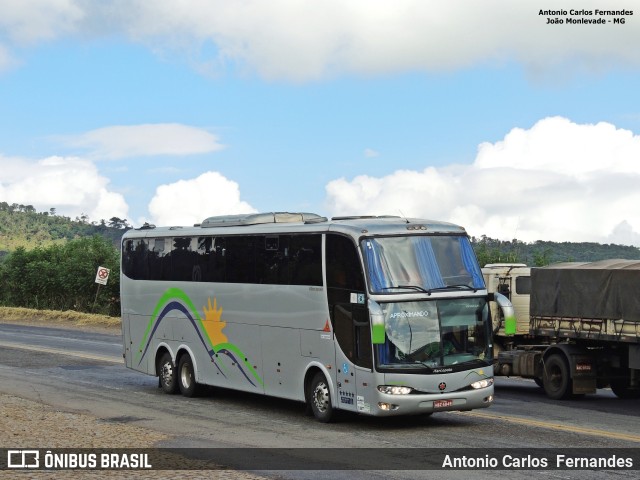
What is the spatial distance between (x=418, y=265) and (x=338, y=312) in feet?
5.19

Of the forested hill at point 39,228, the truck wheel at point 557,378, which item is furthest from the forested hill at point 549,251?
the forested hill at point 39,228

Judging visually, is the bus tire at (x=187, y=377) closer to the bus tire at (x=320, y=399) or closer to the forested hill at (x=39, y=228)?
the bus tire at (x=320, y=399)

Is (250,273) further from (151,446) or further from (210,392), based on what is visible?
(151,446)

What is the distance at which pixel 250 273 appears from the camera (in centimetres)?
2053

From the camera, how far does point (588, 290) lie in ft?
70.3

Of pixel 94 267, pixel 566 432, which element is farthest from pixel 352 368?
pixel 94 267

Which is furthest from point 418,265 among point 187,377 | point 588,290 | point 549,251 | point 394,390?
point 549,251

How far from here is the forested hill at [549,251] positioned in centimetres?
4059

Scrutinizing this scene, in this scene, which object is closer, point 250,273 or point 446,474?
point 446,474

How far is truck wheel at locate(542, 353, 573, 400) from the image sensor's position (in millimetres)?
22078

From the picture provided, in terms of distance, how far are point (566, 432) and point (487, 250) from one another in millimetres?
24625

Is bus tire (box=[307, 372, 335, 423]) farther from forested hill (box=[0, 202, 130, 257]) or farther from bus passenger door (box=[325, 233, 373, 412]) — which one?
forested hill (box=[0, 202, 130, 257])

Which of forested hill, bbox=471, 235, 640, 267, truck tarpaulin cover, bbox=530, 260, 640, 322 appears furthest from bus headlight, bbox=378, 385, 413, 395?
forested hill, bbox=471, 235, 640, 267

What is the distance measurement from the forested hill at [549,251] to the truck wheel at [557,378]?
1643 centimetres
